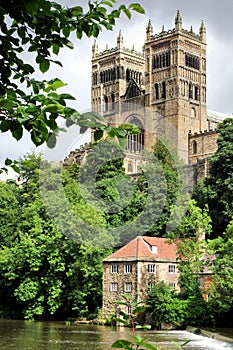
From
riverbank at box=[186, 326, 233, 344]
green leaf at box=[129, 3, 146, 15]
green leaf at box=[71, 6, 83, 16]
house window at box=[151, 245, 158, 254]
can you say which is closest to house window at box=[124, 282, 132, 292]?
house window at box=[151, 245, 158, 254]

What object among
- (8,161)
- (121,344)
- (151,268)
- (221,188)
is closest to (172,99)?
(221,188)

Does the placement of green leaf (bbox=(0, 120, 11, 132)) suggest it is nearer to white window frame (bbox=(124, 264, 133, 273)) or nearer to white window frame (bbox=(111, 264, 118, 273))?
white window frame (bbox=(124, 264, 133, 273))

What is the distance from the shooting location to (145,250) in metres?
45.8

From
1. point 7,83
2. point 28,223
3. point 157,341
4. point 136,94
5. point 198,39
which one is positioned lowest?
point 157,341

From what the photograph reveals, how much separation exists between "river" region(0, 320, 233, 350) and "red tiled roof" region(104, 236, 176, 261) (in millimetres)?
5779

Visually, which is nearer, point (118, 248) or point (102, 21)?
point (102, 21)

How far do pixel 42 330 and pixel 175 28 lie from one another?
69828 mm

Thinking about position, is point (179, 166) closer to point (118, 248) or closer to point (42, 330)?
point (118, 248)

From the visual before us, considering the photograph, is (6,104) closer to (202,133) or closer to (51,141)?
(51,141)

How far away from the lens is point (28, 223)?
2058 inches

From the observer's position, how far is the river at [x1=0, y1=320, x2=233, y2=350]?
1176 inches

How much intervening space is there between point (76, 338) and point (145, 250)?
12927 millimetres

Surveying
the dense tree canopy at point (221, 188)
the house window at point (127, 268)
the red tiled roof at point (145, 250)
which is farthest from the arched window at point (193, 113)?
the house window at point (127, 268)

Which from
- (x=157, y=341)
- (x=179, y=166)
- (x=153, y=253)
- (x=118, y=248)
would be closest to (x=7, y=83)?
(x=157, y=341)
